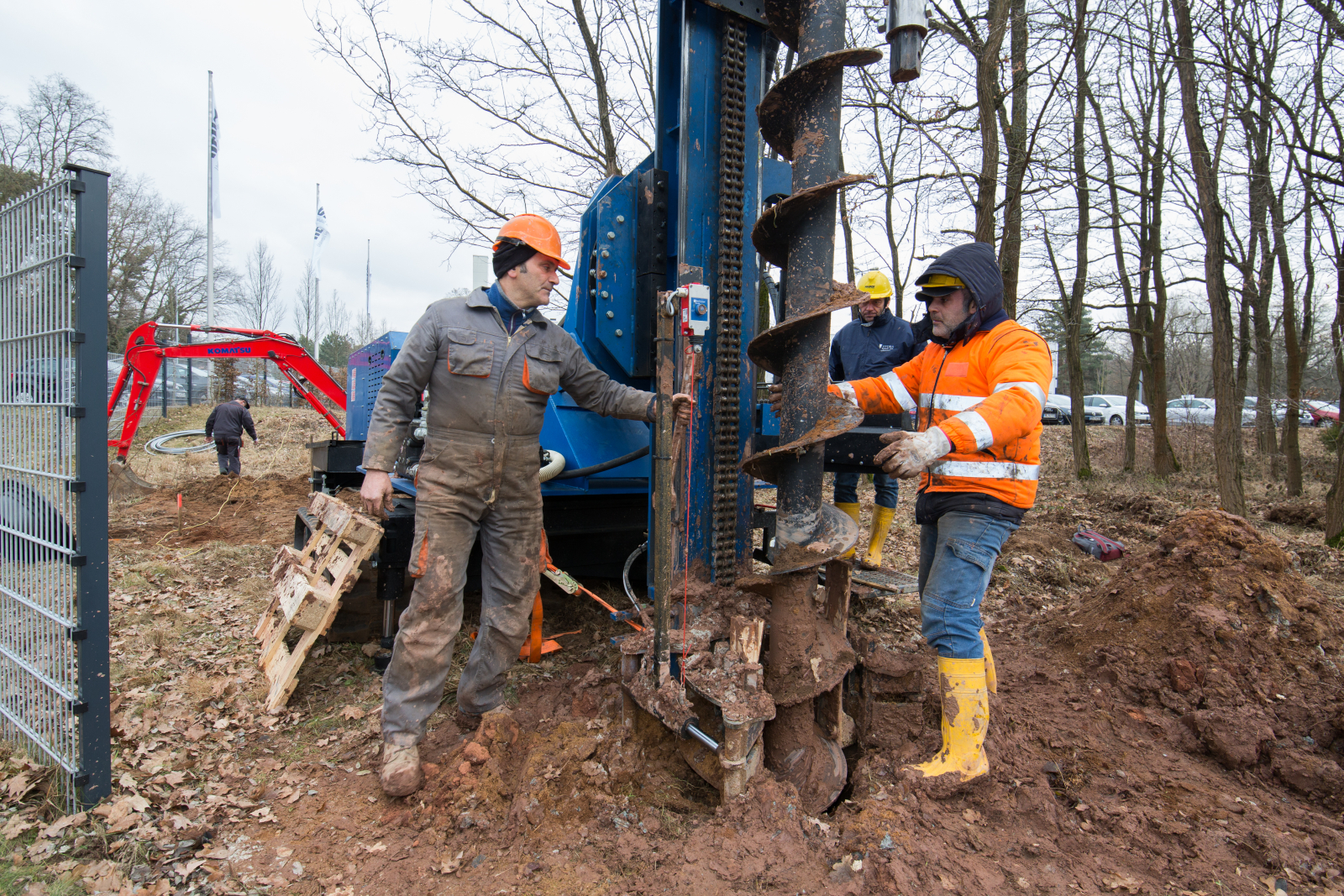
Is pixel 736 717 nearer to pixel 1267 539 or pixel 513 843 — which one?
pixel 513 843

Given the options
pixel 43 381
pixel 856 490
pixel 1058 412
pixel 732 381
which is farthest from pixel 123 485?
pixel 1058 412

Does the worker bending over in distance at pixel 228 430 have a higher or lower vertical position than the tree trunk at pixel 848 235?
lower

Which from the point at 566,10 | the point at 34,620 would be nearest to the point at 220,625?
the point at 34,620

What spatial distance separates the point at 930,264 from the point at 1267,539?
3.31 meters

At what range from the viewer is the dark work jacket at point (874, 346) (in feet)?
16.8

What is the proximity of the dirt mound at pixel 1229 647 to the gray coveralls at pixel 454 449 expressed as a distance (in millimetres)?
3085

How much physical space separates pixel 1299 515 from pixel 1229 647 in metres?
7.46

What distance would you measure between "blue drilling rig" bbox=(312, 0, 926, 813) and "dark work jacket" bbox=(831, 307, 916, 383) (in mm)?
1295

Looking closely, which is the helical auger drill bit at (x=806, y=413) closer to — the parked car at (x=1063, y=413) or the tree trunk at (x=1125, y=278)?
the tree trunk at (x=1125, y=278)

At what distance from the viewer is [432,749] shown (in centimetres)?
333

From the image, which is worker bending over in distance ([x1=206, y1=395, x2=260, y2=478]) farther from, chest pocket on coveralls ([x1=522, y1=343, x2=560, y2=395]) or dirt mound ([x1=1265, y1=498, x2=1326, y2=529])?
dirt mound ([x1=1265, y1=498, x2=1326, y2=529])

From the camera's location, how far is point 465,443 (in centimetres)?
320

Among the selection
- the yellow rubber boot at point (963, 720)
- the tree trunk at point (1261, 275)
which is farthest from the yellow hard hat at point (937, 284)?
the tree trunk at point (1261, 275)

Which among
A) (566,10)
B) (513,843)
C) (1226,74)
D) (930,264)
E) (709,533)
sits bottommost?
(513,843)
